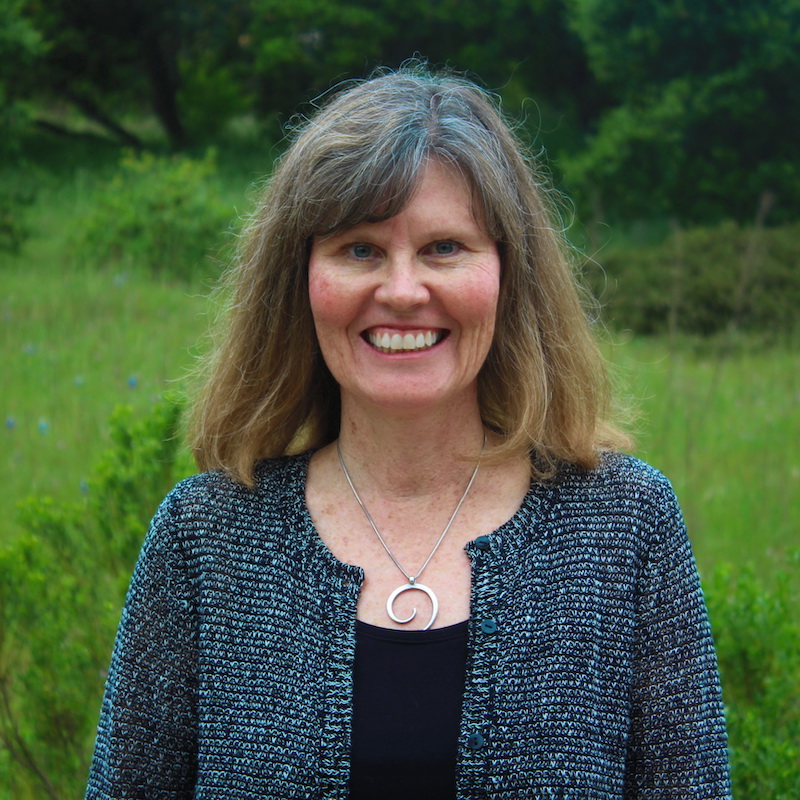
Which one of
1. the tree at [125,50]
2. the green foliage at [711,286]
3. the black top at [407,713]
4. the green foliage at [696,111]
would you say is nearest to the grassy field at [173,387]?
the green foliage at [711,286]

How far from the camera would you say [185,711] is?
208 cm

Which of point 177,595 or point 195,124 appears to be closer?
point 177,595

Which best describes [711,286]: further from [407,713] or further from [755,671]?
[407,713]

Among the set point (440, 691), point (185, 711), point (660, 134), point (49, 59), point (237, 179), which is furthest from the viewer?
point (49, 59)

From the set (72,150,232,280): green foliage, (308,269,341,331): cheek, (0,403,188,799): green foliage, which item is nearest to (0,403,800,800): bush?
(0,403,188,799): green foliage

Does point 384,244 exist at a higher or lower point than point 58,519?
higher

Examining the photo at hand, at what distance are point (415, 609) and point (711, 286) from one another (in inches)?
416

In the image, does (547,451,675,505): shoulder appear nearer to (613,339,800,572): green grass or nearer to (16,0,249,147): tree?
(613,339,800,572): green grass

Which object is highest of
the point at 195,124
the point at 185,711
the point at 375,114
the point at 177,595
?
the point at 195,124

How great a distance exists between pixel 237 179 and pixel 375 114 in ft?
65.4

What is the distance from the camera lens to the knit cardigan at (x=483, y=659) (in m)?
1.92

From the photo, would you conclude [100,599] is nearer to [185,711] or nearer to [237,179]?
[185,711]

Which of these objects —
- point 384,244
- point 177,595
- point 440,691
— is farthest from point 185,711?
point 384,244

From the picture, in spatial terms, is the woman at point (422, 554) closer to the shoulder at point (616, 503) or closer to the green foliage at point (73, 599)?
the shoulder at point (616, 503)
